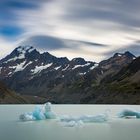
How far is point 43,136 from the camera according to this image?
50.5 metres

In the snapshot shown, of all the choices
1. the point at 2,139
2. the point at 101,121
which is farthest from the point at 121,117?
the point at 2,139

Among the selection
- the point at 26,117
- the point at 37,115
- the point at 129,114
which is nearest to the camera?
the point at 26,117

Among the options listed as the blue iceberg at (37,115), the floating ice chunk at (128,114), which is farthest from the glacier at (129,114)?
the blue iceberg at (37,115)

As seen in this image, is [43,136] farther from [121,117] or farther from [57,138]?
[121,117]

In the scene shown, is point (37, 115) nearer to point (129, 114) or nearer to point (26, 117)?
point (26, 117)

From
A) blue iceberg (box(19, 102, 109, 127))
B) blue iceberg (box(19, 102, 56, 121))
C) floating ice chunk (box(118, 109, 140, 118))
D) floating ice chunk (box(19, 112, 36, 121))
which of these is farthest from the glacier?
floating ice chunk (box(19, 112, 36, 121))

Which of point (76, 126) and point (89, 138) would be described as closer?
point (89, 138)

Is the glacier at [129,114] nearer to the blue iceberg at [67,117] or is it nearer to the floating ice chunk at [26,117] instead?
the blue iceberg at [67,117]

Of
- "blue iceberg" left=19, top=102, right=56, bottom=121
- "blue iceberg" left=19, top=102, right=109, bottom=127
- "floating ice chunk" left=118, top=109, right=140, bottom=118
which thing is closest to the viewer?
"blue iceberg" left=19, top=102, right=109, bottom=127

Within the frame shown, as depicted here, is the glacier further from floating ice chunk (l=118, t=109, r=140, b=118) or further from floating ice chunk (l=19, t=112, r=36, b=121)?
floating ice chunk (l=19, t=112, r=36, b=121)

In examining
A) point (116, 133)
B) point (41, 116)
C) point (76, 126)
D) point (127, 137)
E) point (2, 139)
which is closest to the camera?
point (2, 139)

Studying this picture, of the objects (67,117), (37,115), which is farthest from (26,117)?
(67,117)

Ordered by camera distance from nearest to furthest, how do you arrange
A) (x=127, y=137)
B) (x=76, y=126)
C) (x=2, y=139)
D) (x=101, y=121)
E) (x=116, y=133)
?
(x=2, y=139)
(x=127, y=137)
(x=116, y=133)
(x=76, y=126)
(x=101, y=121)

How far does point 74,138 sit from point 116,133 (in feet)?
27.4
